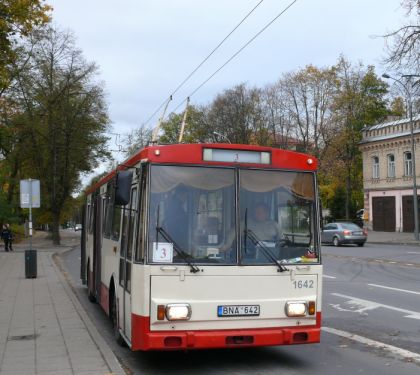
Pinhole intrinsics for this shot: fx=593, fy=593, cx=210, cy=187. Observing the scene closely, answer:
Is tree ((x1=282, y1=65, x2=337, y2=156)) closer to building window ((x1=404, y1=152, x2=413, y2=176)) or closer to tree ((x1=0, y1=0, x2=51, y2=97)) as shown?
building window ((x1=404, y1=152, x2=413, y2=176))

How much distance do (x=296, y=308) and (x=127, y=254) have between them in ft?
7.20

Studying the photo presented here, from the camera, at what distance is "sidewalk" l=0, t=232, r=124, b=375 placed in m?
6.87

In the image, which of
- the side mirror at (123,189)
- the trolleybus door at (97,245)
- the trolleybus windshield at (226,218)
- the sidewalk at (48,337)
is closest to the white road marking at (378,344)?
the trolleybus windshield at (226,218)

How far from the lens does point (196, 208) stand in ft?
22.1

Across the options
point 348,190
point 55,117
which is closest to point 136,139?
point 55,117

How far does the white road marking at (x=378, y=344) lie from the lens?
24.4ft

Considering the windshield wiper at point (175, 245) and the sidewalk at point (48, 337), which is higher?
the windshield wiper at point (175, 245)

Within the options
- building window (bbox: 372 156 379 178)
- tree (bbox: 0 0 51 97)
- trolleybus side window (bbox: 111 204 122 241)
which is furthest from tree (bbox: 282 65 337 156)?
trolleybus side window (bbox: 111 204 122 241)

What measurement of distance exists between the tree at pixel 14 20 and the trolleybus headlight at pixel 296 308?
11.0 m

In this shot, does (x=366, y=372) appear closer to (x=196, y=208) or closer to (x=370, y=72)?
(x=196, y=208)

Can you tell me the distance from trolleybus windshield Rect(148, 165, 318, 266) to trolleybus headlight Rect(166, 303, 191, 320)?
47 centimetres

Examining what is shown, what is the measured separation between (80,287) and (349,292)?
7144 millimetres

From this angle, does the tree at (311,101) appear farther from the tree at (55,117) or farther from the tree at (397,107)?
the tree at (55,117)

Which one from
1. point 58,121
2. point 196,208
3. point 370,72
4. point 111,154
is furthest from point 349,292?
point 370,72
